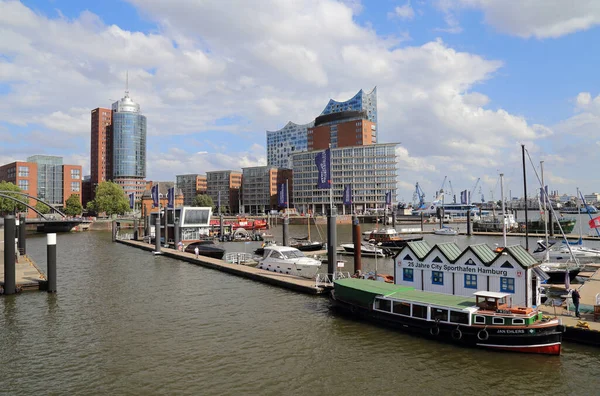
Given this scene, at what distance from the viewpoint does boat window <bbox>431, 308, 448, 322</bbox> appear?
988 inches

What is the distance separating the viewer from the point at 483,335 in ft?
77.4

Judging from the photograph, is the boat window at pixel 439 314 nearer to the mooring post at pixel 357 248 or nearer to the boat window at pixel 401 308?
the boat window at pixel 401 308

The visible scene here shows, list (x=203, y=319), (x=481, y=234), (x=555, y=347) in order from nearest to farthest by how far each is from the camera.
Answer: (x=555, y=347), (x=203, y=319), (x=481, y=234)

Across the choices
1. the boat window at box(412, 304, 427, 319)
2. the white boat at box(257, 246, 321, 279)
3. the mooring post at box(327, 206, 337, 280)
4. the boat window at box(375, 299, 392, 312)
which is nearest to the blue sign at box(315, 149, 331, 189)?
the mooring post at box(327, 206, 337, 280)

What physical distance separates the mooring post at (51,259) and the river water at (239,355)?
218 cm

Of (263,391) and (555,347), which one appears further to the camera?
(555,347)

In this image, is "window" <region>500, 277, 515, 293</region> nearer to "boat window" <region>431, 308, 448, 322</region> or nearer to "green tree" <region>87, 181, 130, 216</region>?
"boat window" <region>431, 308, 448, 322</region>

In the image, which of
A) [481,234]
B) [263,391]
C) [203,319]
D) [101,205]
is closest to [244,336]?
[203,319]

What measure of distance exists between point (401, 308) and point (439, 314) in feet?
8.81

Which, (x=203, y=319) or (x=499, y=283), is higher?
(x=499, y=283)

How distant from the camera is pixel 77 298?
126 feet

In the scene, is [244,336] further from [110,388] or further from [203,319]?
[110,388]

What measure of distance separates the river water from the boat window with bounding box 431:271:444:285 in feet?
18.7

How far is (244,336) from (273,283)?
609 inches
